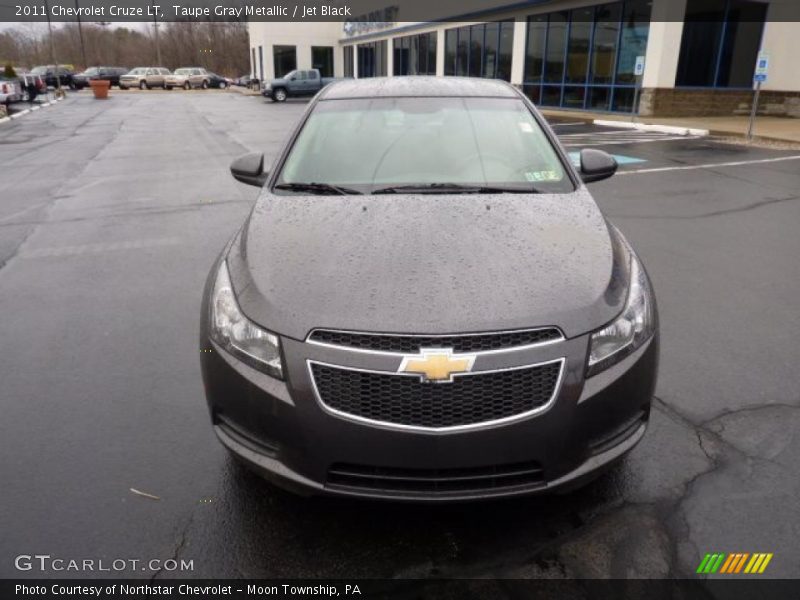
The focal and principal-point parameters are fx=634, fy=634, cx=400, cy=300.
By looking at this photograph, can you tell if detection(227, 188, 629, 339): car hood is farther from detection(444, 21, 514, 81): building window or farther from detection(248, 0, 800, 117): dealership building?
detection(444, 21, 514, 81): building window

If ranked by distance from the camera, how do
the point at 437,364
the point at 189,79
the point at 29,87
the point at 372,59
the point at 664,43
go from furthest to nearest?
the point at 189,79
the point at 372,59
the point at 29,87
the point at 664,43
the point at 437,364

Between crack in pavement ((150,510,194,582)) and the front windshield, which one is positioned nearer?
crack in pavement ((150,510,194,582))

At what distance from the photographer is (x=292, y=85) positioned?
123 feet

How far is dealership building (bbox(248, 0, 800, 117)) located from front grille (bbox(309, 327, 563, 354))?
17.8 meters

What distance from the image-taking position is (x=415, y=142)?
3.69m

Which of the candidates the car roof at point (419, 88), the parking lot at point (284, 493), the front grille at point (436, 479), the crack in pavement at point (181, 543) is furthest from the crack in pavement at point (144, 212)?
the front grille at point (436, 479)

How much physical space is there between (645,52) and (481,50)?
10007 mm

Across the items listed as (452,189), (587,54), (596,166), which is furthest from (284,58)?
(452,189)

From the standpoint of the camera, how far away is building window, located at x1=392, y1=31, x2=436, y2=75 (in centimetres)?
3347

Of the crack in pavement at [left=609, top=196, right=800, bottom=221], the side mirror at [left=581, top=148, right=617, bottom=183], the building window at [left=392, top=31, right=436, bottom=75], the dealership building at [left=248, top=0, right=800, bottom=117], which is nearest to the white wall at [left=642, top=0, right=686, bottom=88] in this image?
the dealership building at [left=248, top=0, right=800, bottom=117]

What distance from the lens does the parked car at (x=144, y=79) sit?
5253 cm

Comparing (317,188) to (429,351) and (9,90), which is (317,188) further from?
(9,90)

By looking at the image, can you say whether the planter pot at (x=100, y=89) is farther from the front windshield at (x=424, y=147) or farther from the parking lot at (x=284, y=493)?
the front windshield at (x=424, y=147)

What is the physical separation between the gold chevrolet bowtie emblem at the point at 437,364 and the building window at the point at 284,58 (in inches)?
1993
